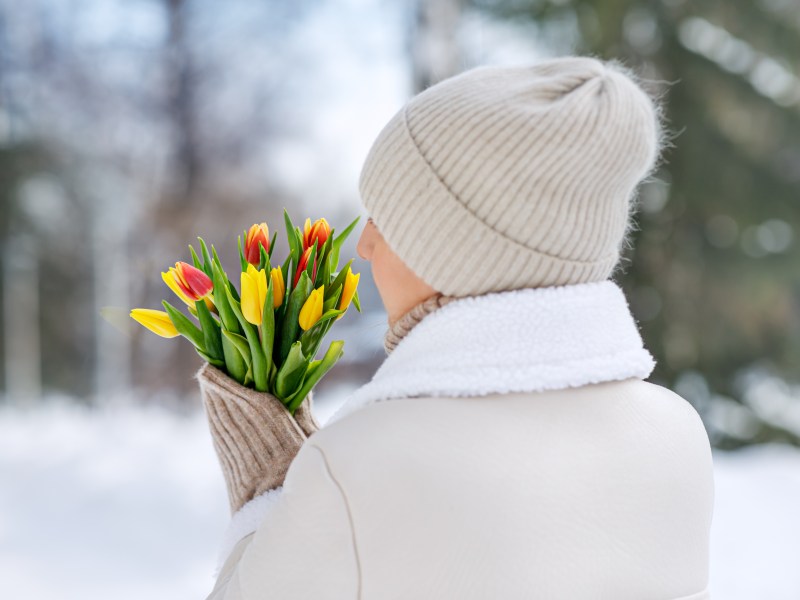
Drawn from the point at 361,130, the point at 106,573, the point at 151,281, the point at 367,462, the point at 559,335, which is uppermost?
the point at 361,130

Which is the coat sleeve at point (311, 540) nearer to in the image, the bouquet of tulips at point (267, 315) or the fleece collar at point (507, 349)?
the fleece collar at point (507, 349)

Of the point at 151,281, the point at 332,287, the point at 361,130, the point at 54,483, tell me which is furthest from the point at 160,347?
the point at 332,287

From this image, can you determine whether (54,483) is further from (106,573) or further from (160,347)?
(160,347)

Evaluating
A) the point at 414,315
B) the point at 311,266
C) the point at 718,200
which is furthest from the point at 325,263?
the point at 718,200

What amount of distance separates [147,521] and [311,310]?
289 centimetres

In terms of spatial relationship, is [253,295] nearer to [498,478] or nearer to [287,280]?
[287,280]

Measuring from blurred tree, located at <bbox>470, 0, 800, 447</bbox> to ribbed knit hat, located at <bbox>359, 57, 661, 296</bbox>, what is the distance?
5.57 metres

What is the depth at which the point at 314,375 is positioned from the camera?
1125mm

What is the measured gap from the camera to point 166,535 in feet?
11.6

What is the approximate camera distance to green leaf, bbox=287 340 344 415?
1099mm

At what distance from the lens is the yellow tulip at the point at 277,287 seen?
1.11m

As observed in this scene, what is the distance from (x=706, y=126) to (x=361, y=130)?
4.12 metres

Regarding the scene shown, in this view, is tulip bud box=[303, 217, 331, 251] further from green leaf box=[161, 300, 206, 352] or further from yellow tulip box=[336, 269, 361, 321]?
green leaf box=[161, 300, 206, 352]

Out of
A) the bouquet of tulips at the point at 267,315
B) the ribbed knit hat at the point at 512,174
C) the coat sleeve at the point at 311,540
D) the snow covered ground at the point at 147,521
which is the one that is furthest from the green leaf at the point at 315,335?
the snow covered ground at the point at 147,521
